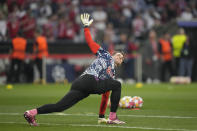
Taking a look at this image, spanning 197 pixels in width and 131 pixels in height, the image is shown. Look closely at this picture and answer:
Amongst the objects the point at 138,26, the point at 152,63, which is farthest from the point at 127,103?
the point at 138,26

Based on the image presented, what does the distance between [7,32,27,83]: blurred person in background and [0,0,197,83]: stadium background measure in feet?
1.43

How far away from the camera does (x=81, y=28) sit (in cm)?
3322

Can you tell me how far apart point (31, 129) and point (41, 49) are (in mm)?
19191

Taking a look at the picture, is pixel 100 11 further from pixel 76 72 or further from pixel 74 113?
pixel 74 113

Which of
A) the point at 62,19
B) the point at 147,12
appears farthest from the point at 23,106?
the point at 147,12

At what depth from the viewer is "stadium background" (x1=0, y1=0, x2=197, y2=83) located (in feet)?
102

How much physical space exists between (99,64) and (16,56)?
18.2 meters

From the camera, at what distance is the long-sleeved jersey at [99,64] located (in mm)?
11836

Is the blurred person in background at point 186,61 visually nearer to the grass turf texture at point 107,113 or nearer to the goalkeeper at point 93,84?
the grass turf texture at point 107,113

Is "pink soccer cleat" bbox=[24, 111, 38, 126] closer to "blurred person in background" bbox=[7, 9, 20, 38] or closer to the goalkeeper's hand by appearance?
the goalkeeper's hand

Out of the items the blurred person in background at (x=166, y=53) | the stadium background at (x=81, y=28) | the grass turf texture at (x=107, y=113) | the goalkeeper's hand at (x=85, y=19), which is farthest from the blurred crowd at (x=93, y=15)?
the goalkeeper's hand at (x=85, y=19)

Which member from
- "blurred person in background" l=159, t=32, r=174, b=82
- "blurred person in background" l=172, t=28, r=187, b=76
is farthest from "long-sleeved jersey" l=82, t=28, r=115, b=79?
"blurred person in background" l=159, t=32, r=174, b=82

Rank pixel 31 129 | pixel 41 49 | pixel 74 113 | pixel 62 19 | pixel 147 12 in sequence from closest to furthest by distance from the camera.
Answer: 1. pixel 31 129
2. pixel 74 113
3. pixel 41 49
4. pixel 62 19
5. pixel 147 12

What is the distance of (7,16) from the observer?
3195 cm
